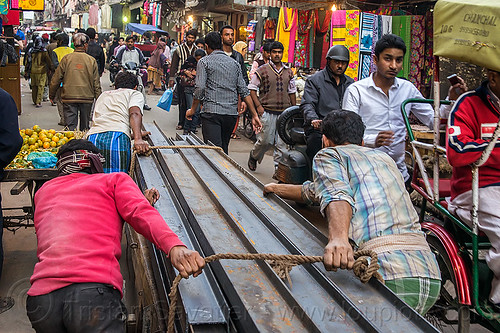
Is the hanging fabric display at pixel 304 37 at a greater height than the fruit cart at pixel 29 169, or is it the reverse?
the hanging fabric display at pixel 304 37

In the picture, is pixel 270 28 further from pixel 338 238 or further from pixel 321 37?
pixel 338 238

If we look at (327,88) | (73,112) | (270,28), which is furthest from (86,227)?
(270,28)

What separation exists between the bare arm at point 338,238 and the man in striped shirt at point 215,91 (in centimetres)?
416

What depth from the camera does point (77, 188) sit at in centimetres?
261

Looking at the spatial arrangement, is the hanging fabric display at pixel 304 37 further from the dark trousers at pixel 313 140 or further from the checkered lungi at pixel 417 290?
the checkered lungi at pixel 417 290

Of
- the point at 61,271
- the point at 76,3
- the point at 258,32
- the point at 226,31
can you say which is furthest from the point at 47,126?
the point at 76,3

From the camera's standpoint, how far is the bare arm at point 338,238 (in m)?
2.38

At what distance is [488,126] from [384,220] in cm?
96

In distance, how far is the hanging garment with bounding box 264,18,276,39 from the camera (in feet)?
46.8

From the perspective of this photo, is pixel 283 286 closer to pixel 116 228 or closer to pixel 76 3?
pixel 116 228

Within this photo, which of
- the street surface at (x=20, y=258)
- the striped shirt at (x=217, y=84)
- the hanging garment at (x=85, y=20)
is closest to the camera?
the street surface at (x=20, y=258)

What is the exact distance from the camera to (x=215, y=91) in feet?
21.7

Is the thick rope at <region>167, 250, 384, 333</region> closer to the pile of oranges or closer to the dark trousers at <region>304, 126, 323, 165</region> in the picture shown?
the pile of oranges

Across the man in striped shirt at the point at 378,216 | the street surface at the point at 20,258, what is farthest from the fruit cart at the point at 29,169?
the man in striped shirt at the point at 378,216
